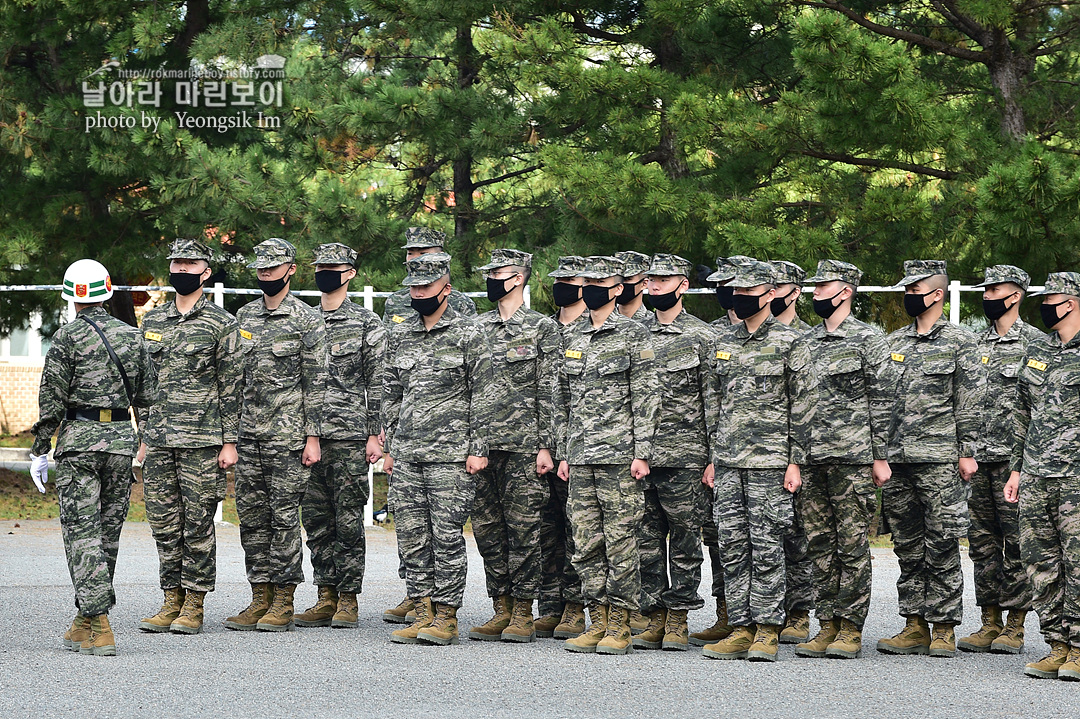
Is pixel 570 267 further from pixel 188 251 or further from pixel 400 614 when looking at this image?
pixel 400 614

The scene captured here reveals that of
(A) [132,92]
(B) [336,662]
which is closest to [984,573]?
(B) [336,662]

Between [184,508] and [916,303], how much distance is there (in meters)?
4.83

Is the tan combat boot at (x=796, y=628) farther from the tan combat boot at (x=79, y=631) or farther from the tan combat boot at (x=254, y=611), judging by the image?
the tan combat boot at (x=79, y=631)

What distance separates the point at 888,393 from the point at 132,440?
4624 millimetres

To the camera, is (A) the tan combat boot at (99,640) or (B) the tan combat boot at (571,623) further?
(B) the tan combat boot at (571,623)

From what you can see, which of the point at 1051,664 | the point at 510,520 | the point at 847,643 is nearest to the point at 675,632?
the point at 847,643

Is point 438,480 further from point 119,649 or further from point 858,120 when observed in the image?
point 858,120

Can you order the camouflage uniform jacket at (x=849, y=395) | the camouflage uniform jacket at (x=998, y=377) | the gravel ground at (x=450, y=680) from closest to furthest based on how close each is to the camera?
1. the gravel ground at (x=450, y=680)
2. the camouflage uniform jacket at (x=849, y=395)
3. the camouflage uniform jacket at (x=998, y=377)

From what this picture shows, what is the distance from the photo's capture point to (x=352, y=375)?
901cm

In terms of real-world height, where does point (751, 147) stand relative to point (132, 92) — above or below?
below

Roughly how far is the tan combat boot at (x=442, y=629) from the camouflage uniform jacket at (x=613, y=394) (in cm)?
121

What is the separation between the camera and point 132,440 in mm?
7895

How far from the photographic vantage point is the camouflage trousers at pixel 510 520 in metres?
8.40

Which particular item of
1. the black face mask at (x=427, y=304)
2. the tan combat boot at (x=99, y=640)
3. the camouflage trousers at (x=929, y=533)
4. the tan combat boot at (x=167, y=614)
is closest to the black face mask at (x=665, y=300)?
the black face mask at (x=427, y=304)
